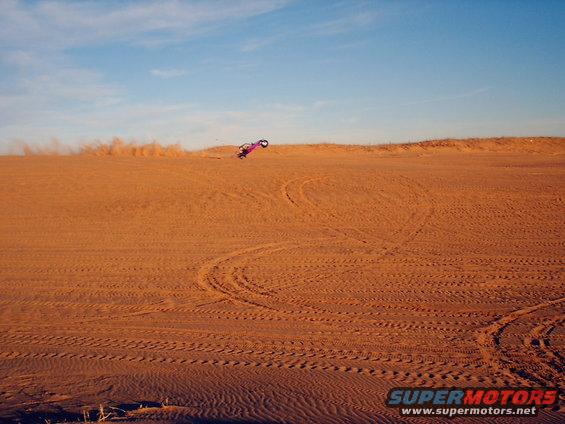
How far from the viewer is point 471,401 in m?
4.56

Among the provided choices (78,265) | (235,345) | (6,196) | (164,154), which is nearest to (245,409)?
(235,345)

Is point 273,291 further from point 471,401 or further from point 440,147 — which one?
point 440,147

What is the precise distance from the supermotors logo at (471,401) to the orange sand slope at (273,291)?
17cm

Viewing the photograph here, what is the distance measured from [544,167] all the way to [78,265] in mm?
19902

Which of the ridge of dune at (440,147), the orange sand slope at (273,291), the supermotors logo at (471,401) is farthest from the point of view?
the ridge of dune at (440,147)

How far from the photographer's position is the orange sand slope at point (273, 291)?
504 cm

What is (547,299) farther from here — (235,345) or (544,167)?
(544,167)

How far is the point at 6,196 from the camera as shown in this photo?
60.9ft

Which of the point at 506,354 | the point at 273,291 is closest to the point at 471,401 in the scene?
the point at 506,354

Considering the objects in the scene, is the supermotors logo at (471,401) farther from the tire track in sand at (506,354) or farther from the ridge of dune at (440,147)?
the ridge of dune at (440,147)

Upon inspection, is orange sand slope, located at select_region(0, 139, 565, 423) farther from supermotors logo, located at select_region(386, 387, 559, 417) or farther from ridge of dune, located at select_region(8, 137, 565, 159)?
ridge of dune, located at select_region(8, 137, 565, 159)

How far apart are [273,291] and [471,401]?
463 cm

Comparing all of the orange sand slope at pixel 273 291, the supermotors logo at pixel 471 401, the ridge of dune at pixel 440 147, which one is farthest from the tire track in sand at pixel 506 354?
the ridge of dune at pixel 440 147

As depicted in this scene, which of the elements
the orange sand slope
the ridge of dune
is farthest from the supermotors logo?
the ridge of dune
